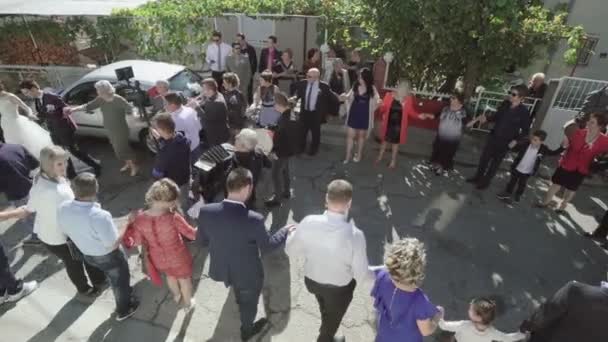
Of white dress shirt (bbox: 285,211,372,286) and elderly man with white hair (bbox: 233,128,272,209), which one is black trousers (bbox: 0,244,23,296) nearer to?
elderly man with white hair (bbox: 233,128,272,209)

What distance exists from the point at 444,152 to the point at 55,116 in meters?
6.24

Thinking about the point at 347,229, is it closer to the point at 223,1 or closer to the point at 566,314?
the point at 566,314

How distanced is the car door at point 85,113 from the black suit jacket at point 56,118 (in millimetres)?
430

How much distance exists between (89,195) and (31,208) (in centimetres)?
81

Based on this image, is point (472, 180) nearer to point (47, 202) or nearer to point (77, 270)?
point (77, 270)

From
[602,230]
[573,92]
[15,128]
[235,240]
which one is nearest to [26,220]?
[15,128]

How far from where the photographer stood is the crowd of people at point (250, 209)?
8.59 feet

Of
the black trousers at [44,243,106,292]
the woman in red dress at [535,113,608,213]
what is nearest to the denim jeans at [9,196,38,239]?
the black trousers at [44,243,106,292]

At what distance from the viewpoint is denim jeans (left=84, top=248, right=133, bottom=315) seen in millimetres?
3410

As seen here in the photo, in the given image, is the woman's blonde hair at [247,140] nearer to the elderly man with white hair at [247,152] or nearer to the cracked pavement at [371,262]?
the elderly man with white hair at [247,152]

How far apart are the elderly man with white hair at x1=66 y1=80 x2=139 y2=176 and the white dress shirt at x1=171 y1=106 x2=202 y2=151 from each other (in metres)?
1.23

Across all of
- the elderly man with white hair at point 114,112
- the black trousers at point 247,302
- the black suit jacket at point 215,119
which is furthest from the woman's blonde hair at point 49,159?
the black suit jacket at point 215,119

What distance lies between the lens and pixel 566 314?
2447mm

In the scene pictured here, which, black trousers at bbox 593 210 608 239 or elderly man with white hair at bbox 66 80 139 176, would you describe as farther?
elderly man with white hair at bbox 66 80 139 176
